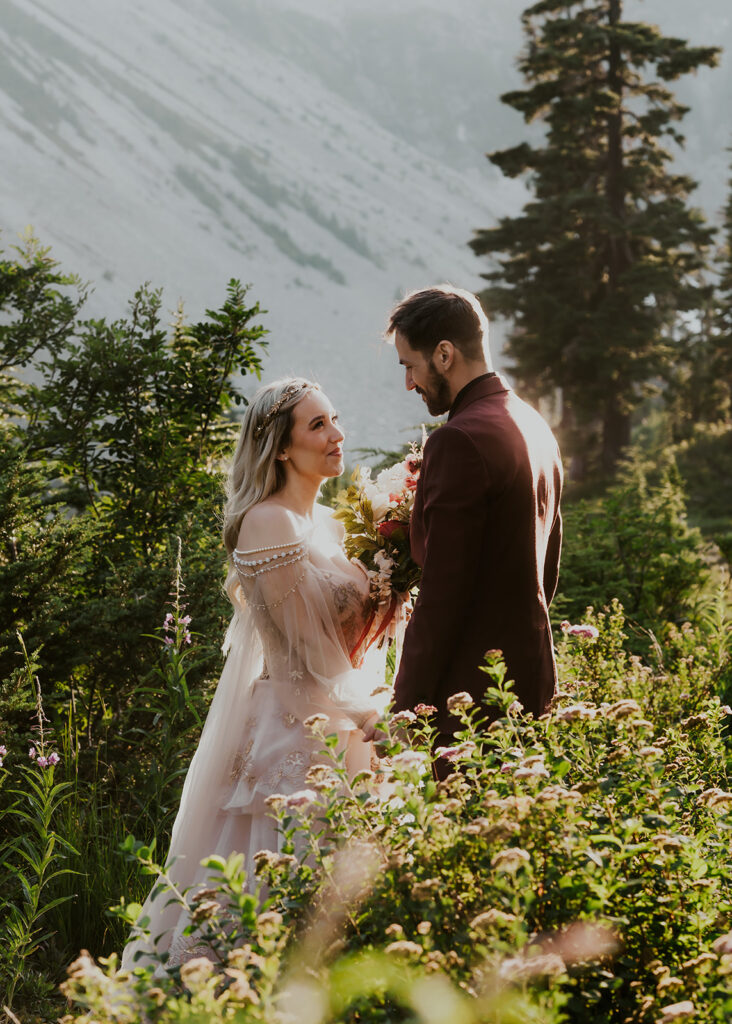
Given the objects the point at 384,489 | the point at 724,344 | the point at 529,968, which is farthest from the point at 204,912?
the point at 724,344

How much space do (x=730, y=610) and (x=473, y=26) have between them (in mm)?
195320

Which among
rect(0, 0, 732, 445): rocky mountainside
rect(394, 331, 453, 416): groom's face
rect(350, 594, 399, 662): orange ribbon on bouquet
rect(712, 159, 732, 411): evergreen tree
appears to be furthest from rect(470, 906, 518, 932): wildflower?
rect(712, 159, 732, 411): evergreen tree

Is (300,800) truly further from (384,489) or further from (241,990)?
(384,489)

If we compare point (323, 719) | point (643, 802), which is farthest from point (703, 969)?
point (323, 719)

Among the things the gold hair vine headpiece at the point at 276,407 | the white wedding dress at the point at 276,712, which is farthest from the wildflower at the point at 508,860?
the gold hair vine headpiece at the point at 276,407

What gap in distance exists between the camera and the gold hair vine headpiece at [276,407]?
3523 mm

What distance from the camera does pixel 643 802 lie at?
5.90ft

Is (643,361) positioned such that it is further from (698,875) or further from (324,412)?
(698,875)

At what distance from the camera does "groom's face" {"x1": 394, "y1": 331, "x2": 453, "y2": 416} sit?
2906mm

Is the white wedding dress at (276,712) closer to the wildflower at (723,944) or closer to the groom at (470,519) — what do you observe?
the groom at (470,519)

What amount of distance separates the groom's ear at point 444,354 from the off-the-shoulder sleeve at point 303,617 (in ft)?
2.92

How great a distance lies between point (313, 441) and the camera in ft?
11.6

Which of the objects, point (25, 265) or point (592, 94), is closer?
point (25, 265)

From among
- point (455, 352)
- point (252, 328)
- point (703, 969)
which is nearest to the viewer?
point (703, 969)
